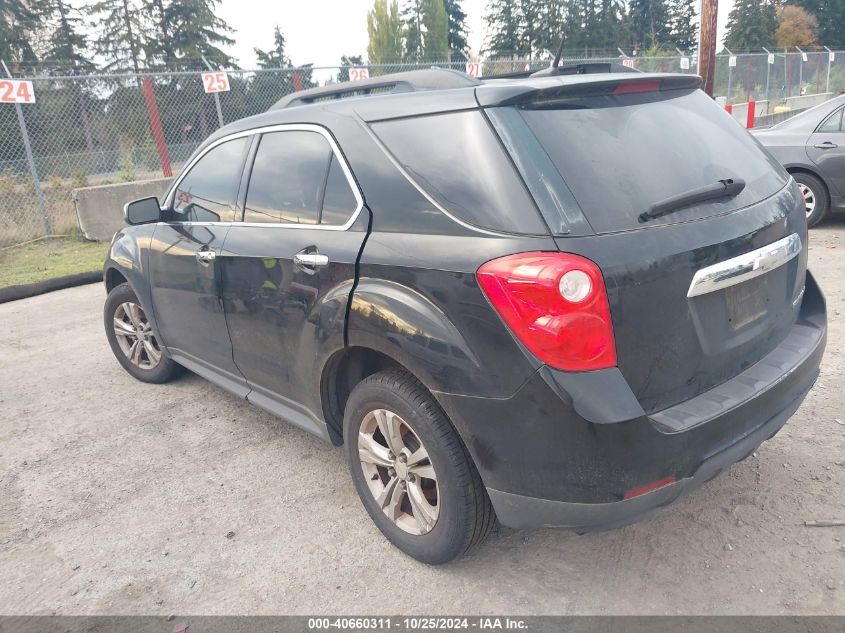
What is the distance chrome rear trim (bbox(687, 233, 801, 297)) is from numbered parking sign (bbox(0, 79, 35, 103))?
1052cm

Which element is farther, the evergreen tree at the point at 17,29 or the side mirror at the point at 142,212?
the evergreen tree at the point at 17,29

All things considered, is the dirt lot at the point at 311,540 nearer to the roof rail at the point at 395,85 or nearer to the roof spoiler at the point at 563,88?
the roof spoiler at the point at 563,88

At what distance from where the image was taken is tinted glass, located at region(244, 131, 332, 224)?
2.88 m

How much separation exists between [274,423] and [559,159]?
2489 millimetres

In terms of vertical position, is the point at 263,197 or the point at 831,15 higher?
the point at 831,15

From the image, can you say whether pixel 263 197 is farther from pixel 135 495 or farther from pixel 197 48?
pixel 197 48

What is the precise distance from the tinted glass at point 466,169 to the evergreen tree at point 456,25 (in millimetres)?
75210

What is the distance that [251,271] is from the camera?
10.2 ft

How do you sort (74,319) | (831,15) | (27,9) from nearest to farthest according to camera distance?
(74,319)
(27,9)
(831,15)

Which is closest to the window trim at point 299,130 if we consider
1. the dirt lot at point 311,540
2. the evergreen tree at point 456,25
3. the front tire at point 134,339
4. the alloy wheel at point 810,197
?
the front tire at point 134,339

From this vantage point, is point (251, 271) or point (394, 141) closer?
point (394, 141)

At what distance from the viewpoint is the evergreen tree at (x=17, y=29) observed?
3709 cm

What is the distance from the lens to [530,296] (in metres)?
2.04

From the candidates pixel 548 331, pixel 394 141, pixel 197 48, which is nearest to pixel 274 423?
pixel 394 141
